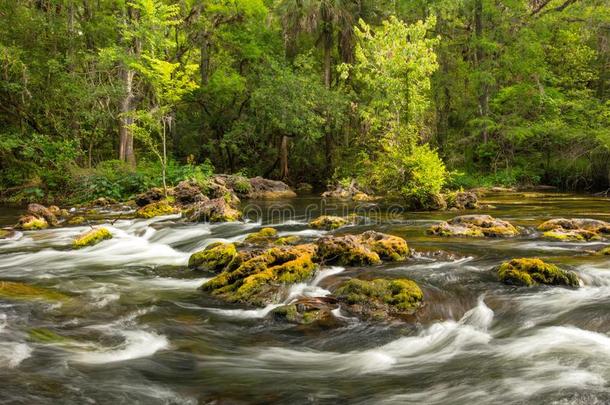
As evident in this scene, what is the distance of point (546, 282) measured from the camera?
654 cm

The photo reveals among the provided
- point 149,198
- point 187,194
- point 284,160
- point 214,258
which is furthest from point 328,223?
point 284,160

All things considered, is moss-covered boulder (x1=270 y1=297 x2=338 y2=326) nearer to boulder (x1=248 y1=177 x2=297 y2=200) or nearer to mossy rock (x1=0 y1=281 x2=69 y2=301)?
mossy rock (x1=0 y1=281 x2=69 y2=301)

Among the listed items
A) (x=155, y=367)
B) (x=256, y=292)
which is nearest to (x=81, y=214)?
(x=256, y=292)

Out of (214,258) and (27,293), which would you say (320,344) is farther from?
(27,293)

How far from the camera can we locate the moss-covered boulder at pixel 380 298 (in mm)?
5863

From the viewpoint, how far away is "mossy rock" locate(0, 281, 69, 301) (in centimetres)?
665

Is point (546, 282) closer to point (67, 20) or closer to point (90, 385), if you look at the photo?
point (90, 385)

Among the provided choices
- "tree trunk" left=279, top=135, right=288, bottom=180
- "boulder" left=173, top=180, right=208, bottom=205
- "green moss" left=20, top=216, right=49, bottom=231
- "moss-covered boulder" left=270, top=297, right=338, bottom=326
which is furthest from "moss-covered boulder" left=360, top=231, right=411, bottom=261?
"tree trunk" left=279, top=135, right=288, bottom=180

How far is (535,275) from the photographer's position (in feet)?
21.7

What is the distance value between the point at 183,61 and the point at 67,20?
6.92 metres

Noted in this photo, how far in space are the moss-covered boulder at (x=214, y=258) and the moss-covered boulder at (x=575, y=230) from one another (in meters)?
6.33

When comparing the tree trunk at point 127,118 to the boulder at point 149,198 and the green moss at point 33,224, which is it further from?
the green moss at point 33,224

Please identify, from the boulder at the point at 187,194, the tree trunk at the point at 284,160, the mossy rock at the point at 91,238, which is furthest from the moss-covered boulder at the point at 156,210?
the tree trunk at the point at 284,160

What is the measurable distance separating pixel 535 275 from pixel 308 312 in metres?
3.25
